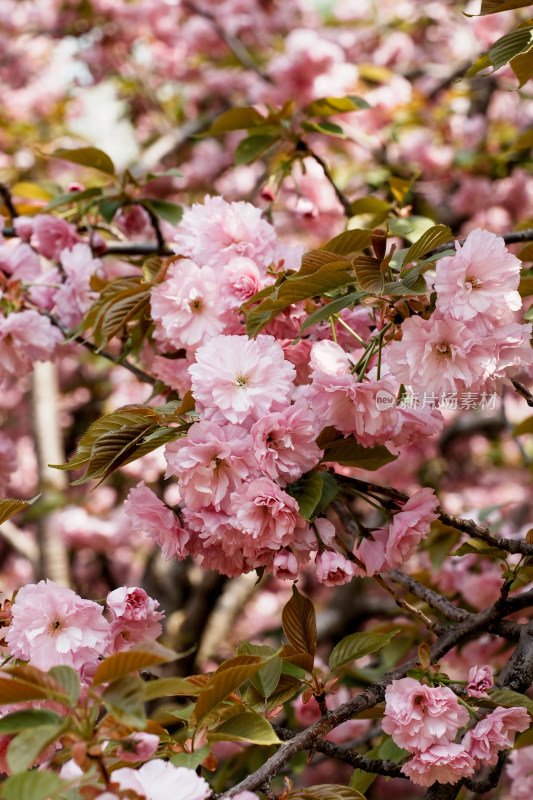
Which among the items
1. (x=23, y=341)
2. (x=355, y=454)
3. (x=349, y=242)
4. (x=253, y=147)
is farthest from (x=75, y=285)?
(x=355, y=454)

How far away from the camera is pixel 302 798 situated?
82cm

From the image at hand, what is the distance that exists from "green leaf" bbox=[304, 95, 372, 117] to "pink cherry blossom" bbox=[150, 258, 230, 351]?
68cm

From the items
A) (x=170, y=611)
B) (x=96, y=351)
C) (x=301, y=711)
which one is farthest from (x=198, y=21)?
(x=301, y=711)

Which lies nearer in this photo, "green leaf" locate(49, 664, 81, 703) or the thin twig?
"green leaf" locate(49, 664, 81, 703)

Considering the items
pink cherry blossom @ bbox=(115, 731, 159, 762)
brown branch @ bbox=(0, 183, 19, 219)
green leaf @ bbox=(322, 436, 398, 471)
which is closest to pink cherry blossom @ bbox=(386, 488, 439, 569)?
green leaf @ bbox=(322, 436, 398, 471)

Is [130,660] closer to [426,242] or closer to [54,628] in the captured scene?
[54,628]

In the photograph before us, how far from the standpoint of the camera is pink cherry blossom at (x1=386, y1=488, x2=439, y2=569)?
3.35 ft

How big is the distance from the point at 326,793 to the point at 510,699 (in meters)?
0.28

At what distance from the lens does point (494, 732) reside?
954 millimetres

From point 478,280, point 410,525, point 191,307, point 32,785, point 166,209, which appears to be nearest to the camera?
point 32,785

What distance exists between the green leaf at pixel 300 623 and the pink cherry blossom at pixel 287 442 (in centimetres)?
16

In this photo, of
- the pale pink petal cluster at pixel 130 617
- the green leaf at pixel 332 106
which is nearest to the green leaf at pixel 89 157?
the green leaf at pixel 332 106

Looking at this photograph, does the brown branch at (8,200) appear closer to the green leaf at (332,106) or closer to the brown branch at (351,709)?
the green leaf at (332,106)

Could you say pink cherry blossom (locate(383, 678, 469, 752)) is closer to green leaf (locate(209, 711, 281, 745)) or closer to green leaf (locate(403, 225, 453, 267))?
green leaf (locate(209, 711, 281, 745))
